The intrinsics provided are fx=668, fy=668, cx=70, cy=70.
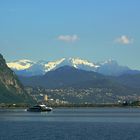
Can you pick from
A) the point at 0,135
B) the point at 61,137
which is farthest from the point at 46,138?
the point at 0,135

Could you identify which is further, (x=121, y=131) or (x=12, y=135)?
(x=121, y=131)

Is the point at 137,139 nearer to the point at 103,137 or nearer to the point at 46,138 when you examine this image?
the point at 103,137

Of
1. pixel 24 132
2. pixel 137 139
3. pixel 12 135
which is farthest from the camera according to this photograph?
pixel 24 132

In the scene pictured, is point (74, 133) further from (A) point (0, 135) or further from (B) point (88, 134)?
(A) point (0, 135)

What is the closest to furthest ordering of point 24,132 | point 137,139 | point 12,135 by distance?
point 137,139 < point 12,135 < point 24,132

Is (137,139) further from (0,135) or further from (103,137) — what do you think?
(0,135)

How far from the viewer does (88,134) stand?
174 metres

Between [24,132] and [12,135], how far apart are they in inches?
481

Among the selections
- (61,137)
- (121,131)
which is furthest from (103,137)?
(121,131)

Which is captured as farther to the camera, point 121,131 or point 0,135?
point 121,131

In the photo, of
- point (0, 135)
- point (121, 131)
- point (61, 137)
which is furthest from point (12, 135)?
point (121, 131)

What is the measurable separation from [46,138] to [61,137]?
18.4 feet

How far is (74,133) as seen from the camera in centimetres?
17688

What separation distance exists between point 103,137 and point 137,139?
410 inches
